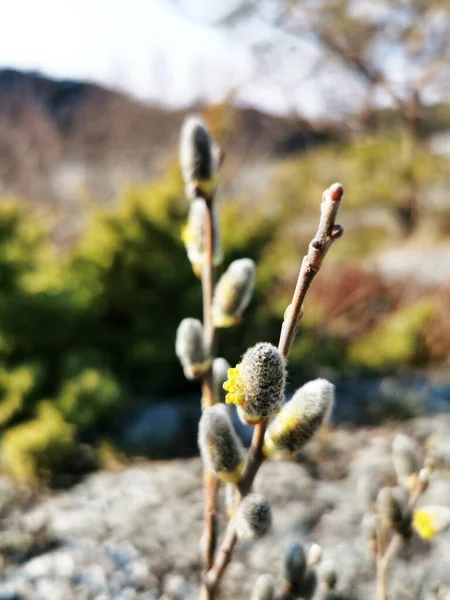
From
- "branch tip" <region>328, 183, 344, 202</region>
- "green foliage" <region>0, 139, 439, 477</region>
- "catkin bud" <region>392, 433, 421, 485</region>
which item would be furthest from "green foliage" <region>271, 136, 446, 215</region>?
"branch tip" <region>328, 183, 344, 202</region>

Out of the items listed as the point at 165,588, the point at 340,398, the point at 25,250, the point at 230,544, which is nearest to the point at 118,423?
the point at 25,250

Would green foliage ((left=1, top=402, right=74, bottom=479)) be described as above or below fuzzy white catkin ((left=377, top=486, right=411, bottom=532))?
above

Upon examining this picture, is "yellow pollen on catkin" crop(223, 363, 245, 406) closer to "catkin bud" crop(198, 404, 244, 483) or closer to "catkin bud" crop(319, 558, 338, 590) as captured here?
"catkin bud" crop(198, 404, 244, 483)

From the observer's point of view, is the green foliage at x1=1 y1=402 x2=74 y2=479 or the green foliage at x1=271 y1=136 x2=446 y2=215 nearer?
the green foliage at x1=1 y1=402 x2=74 y2=479

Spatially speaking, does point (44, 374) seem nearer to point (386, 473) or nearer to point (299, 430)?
point (386, 473)

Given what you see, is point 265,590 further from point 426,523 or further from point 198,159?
point 198,159

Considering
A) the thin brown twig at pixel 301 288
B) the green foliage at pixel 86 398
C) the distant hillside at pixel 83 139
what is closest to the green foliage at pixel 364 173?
the distant hillside at pixel 83 139

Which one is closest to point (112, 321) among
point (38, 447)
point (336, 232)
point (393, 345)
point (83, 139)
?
point (38, 447)
